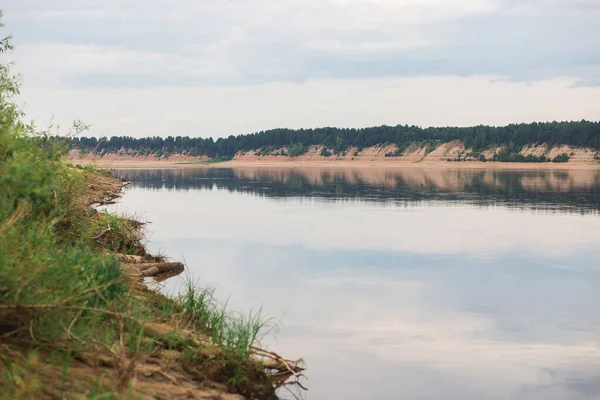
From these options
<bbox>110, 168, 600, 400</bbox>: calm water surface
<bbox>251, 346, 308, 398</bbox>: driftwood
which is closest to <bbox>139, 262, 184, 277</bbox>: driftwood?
<bbox>110, 168, 600, 400</bbox>: calm water surface

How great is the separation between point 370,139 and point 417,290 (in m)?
141

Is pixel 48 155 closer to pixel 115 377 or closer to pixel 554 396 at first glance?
pixel 115 377

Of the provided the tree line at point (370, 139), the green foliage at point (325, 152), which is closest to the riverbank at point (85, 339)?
the tree line at point (370, 139)

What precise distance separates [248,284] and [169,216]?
17.9 metres

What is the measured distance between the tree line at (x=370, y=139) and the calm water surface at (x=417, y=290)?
90015mm

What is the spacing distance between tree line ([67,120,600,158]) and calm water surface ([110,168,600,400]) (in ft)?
295

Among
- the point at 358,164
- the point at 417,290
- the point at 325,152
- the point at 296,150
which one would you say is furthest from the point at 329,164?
the point at 417,290

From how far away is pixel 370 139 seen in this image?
15738 centimetres

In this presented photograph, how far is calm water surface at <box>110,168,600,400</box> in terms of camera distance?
11.2 metres

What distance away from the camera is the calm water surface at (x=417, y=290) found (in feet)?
36.7

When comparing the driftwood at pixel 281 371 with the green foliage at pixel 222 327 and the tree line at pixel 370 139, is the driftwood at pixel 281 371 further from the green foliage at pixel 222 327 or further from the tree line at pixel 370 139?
the tree line at pixel 370 139

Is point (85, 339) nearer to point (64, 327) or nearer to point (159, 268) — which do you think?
point (64, 327)

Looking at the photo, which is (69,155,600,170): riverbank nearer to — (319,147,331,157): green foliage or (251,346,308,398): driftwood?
(319,147,331,157): green foliage

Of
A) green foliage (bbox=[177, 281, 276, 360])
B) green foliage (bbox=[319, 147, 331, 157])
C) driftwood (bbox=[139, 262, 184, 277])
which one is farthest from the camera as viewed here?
green foliage (bbox=[319, 147, 331, 157])
